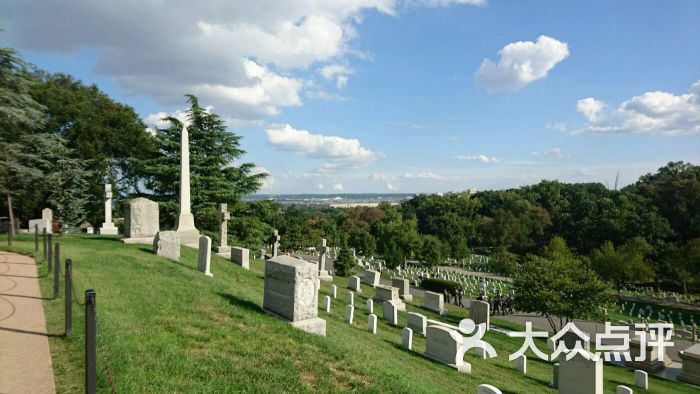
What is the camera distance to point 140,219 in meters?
15.9

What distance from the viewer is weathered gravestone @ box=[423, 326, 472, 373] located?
1014cm

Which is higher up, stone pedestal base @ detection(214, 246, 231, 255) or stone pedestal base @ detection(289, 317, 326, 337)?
stone pedestal base @ detection(289, 317, 326, 337)

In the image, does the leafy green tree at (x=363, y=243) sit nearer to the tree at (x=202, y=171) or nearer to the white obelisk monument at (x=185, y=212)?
the tree at (x=202, y=171)

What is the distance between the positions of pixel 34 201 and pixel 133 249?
2056 cm

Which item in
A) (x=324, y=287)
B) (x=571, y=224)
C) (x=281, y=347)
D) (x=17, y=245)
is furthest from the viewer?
(x=571, y=224)

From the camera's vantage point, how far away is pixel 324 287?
19875 mm

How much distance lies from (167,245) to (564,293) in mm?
17995

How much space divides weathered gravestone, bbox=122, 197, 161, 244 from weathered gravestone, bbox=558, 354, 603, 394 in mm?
14777

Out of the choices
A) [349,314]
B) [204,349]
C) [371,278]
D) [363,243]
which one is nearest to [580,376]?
[349,314]

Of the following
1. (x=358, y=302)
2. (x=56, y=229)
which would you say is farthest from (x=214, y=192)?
(x=358, y=302)

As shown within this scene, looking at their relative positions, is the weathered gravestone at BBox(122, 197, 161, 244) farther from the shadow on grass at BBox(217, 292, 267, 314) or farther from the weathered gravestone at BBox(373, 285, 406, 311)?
the weathered gravestone at BBox(373, 285, 406, 311)

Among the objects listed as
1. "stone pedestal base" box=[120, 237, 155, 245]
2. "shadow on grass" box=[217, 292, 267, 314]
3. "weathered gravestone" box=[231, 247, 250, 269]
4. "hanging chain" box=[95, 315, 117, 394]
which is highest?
"stone pedestal base" box=[120, 237, 155, 245]

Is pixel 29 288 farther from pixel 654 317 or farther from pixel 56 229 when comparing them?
pixel 654 317

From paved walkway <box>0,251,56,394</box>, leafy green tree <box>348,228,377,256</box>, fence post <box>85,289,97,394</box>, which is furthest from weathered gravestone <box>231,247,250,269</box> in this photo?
leafy green tree <box>348,228,377,256</box>
